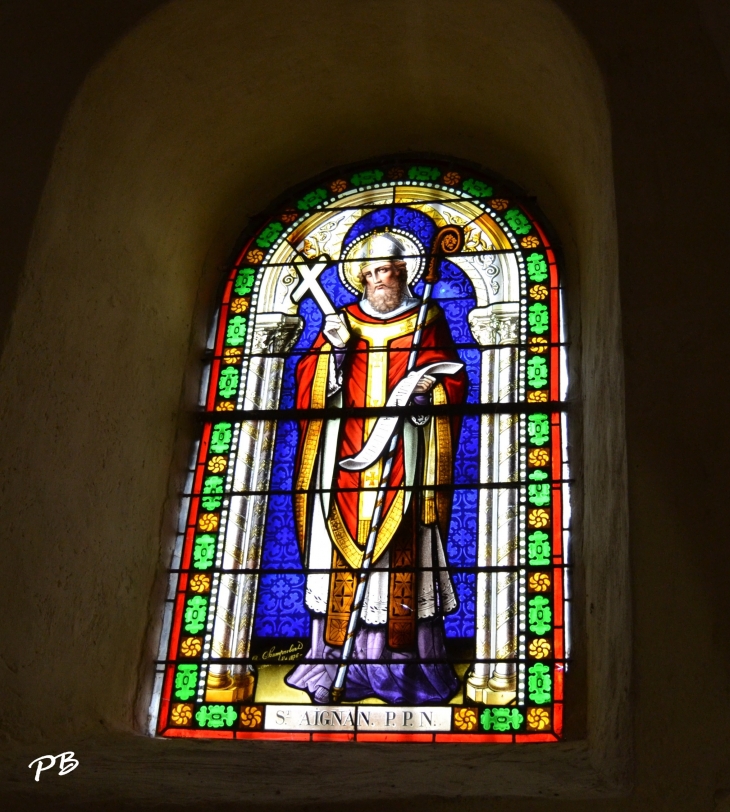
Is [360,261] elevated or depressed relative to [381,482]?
elevated

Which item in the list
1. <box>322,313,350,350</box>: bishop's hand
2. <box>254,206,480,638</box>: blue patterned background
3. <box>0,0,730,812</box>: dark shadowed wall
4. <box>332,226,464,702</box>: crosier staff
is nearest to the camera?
<box>0,0,730,812</box>: dark shadowed wall

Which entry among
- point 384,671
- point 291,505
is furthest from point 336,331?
point 384,671

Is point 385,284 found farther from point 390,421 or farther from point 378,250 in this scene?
point 390,421

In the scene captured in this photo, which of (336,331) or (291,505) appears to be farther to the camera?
(336,331)

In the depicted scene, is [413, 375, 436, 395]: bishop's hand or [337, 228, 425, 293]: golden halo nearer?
[413, 375, 436, 395]: bishop's hand

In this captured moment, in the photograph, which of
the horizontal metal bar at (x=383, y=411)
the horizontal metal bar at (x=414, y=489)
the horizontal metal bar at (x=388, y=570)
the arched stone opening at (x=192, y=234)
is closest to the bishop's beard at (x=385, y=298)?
the horizontal metal bar at (x=383, y=411)

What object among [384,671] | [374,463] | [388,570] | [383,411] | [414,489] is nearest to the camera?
[384,671]

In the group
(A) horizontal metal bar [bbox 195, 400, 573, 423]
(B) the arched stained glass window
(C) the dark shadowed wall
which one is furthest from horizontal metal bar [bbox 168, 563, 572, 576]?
(A) horizontal metal bar [bbox 195, 400, 573, 423]

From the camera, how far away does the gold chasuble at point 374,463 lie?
429cm

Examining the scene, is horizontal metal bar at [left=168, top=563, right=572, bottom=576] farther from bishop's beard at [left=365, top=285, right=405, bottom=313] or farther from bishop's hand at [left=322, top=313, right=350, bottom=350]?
bishop's beard at [left=365, top=285, right=405, bottom=313]

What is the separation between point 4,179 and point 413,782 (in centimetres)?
238

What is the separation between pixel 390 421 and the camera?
463 centimetres

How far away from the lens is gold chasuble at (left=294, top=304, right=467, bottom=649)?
429cm

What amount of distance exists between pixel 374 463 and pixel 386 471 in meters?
0.06
